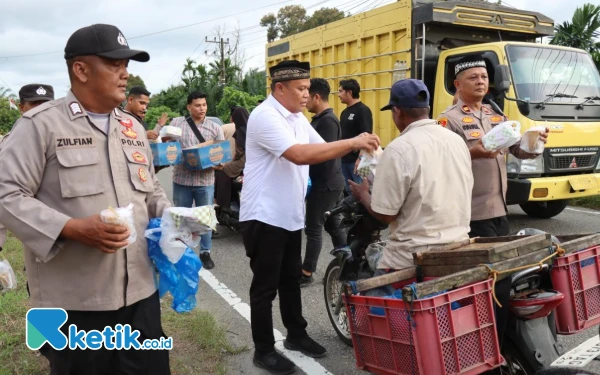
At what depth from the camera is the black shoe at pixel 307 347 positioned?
382 centimetres

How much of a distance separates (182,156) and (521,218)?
5518 millimetres

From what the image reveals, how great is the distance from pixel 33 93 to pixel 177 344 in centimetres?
241

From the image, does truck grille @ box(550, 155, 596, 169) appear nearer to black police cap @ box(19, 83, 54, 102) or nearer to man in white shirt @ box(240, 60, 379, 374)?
man in white shirt @ box(240, 60, 379, 374)

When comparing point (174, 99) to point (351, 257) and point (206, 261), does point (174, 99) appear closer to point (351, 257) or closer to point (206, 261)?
point (206, 261)

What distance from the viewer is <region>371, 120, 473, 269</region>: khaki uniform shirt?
2.66 metres

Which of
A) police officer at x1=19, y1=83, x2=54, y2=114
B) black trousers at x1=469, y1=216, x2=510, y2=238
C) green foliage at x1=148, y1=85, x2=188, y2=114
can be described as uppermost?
green foliage at x1=148, y1=85, x2=188, y2=114

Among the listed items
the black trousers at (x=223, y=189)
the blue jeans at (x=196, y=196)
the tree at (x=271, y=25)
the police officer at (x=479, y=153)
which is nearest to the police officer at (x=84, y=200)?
the police officer at (x=479, y=153)

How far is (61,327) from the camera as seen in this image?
2219 mm

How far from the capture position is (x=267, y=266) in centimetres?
351

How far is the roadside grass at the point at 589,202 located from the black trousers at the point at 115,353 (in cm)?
834

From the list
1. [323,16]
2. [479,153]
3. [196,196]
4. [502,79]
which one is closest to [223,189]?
[196,196]

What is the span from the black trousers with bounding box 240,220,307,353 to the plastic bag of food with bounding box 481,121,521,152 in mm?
1334

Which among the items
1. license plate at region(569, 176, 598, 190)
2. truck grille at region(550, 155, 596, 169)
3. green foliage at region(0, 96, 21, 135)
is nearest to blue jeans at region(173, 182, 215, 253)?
truck grille at region(550, 155, 596, 169)

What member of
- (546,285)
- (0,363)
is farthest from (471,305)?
(0,363)
